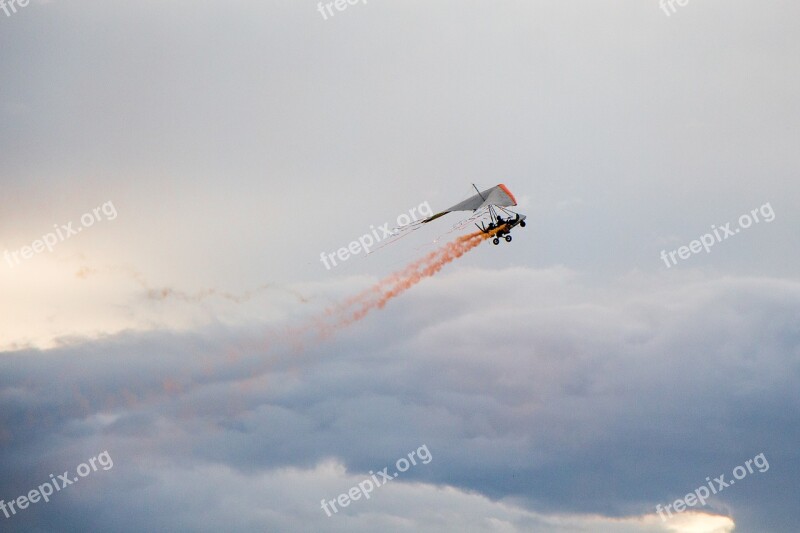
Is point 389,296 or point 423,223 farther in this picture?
point 389,296

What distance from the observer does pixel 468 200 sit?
152625 mm

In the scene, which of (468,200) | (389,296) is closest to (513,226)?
(468,200)

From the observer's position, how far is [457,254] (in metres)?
154

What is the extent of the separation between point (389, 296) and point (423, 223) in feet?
52.6

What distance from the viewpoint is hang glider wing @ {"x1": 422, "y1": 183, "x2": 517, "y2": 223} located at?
148 m

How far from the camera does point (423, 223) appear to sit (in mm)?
145375

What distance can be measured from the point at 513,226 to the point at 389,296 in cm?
2288

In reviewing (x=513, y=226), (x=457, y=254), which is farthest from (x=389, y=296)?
(x=513, y=226)

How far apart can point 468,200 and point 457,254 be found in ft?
26.6

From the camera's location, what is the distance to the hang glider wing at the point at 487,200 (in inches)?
5827

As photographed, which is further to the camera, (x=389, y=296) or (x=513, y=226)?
(x=389, y=296)

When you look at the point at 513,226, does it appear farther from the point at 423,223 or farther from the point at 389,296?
the point at 389,296

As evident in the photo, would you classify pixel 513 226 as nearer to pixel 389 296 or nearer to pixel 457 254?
pixel 457 254

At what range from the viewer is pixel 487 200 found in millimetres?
149375
